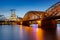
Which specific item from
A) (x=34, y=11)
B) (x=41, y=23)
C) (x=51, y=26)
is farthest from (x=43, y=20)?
(x=34, y=11)

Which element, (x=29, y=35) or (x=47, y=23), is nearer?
(x=29, y=35)

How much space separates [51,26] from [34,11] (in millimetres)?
21518

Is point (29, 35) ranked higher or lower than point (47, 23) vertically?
lower

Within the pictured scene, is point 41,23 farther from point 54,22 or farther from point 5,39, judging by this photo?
point 5,39

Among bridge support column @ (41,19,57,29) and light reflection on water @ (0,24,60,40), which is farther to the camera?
bridge support column @ (41,19,57,29)

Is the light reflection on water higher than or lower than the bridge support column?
lower

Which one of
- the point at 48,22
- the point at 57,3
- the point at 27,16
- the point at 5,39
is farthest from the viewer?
the point at 27,16

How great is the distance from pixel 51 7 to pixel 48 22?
6480mm

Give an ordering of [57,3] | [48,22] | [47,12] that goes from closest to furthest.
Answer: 1. [57,3]
2. [48,22]
3. [47,12]

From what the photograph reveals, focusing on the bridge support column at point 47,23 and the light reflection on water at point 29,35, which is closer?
the light reflection on water at point 29,35

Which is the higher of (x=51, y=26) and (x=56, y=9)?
(x=56, y=9)

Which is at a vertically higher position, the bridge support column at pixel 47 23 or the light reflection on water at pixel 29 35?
the bridge support column at pixel 47 23

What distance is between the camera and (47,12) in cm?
8012

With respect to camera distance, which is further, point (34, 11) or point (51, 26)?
point (34, 11)
